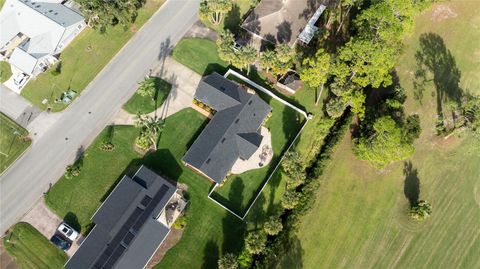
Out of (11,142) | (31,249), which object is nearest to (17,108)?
(11,142)

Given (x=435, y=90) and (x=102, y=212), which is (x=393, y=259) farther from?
(x=102, y=212)

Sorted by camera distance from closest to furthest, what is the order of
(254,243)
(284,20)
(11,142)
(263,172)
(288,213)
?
(254,243)
(288,213)
(263,172)
(11,142)
(284,20)

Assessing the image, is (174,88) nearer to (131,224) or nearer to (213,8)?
(213,8)

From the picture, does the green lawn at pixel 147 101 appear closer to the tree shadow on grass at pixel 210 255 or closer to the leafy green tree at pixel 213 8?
the leafy green tree at pixel 213 8

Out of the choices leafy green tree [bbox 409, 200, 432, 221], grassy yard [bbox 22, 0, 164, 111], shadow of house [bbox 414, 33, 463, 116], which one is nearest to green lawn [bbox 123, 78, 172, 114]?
grassy yard [bbox 22, 0, 164, 111]

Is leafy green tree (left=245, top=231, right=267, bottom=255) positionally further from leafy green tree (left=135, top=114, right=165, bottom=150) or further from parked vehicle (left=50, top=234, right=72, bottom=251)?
parked vehicle (left=50, top=234, right=72, bottom=251)

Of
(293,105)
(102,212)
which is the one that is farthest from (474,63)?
(102,212)
